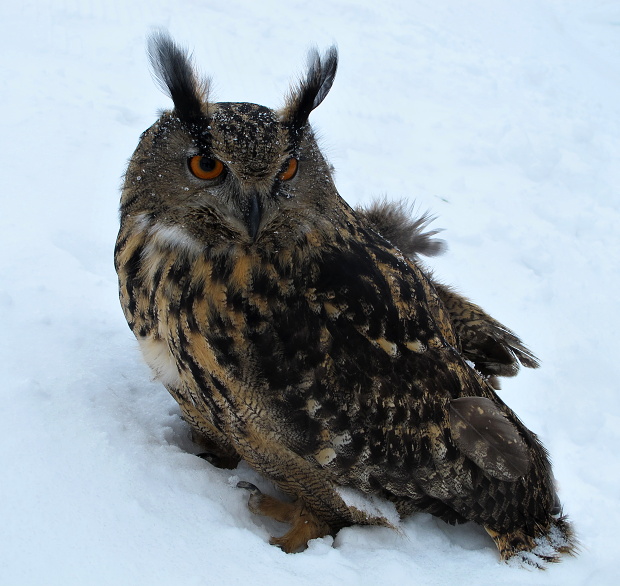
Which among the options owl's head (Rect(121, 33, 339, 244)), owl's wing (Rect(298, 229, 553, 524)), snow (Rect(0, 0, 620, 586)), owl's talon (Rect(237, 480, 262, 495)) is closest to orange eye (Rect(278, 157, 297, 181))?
owl's head (Rect(121, 33, 339, 244))

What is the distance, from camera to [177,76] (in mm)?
2281

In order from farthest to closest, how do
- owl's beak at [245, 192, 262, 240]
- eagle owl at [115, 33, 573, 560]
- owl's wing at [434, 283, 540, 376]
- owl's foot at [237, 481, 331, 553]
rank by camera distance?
1. owl's wing at [434, 283, 540, 376]
2. owl's foot at [237, 481, 331, 553]
3. eagle owl at [115, 33, 573, 560]
4. owl's beak at [245, 192, 262, 240]

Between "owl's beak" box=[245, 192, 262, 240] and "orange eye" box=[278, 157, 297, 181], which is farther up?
"orange eye" box=[278, 157, 297, 181]

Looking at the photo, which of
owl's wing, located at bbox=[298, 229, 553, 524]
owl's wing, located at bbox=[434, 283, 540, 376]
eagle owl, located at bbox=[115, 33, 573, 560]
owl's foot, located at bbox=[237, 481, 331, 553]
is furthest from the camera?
owl's wing, located at bbox=[434, 283, 540, 376]

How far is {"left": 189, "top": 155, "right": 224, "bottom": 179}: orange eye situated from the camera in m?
2.16

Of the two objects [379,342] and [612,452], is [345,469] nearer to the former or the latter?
[379,342]

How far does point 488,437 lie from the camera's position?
2.52 metres

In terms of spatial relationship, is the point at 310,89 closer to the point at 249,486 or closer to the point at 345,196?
the point at 249,486

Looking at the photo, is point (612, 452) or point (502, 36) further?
point (502, 36)

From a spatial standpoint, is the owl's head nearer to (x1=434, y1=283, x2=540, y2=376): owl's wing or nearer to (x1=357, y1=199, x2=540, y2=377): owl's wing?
(x1=357, y1=199, x2=540, y2=377): owl's wing

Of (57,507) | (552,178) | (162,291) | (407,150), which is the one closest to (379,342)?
(162,291)

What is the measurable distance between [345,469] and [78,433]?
0.98m

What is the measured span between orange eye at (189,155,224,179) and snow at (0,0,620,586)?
0.72m

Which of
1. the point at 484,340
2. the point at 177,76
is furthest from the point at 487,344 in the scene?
the point at 177,76
